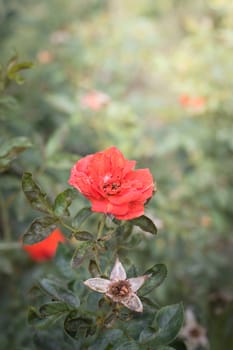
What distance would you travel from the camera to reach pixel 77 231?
32.7 inches

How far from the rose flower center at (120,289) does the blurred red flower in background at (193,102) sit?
1.44 meters

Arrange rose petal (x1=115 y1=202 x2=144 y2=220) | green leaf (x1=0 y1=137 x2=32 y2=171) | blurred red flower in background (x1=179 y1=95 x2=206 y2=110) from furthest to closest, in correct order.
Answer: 1. blurred red flower in background (x1=179 y1=95 x2=206 y2=110)
2. green leaf (x1=0 y1=137 x2=32 y2=171)
3. rose petal (x1=115 y1=202 x2=144 y2=220)

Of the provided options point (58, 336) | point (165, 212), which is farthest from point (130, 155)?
point (58, 336)

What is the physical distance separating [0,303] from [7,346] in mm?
517

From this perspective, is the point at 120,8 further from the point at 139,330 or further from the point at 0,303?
the point at 139,330

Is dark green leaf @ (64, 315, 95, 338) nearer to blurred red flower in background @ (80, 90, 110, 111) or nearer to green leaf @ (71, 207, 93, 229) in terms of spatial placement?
green leaf @ (71, 207, 93, 229)

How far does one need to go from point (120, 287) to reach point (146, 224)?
0.34 ft

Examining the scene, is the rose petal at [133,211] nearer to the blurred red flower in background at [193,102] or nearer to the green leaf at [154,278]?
the green leaf at [154,278]

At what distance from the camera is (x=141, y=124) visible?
2174mm

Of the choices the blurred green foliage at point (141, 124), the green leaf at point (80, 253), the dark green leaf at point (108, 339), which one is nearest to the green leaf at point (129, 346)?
the dark green leaf at point (108, 339)

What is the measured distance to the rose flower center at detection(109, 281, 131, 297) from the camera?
78cm

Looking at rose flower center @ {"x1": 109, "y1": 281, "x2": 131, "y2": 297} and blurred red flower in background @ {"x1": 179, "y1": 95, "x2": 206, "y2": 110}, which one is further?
blurred red flower in background @ {"x1": 179, "y1": 95, "x2": 206, "y2": 110}

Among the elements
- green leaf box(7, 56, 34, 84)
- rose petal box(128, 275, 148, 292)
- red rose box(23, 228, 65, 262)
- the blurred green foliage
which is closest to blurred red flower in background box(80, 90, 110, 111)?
the blurred green foliage

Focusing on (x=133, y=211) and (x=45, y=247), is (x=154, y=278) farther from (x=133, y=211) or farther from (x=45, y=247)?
(x=45, y=247)
